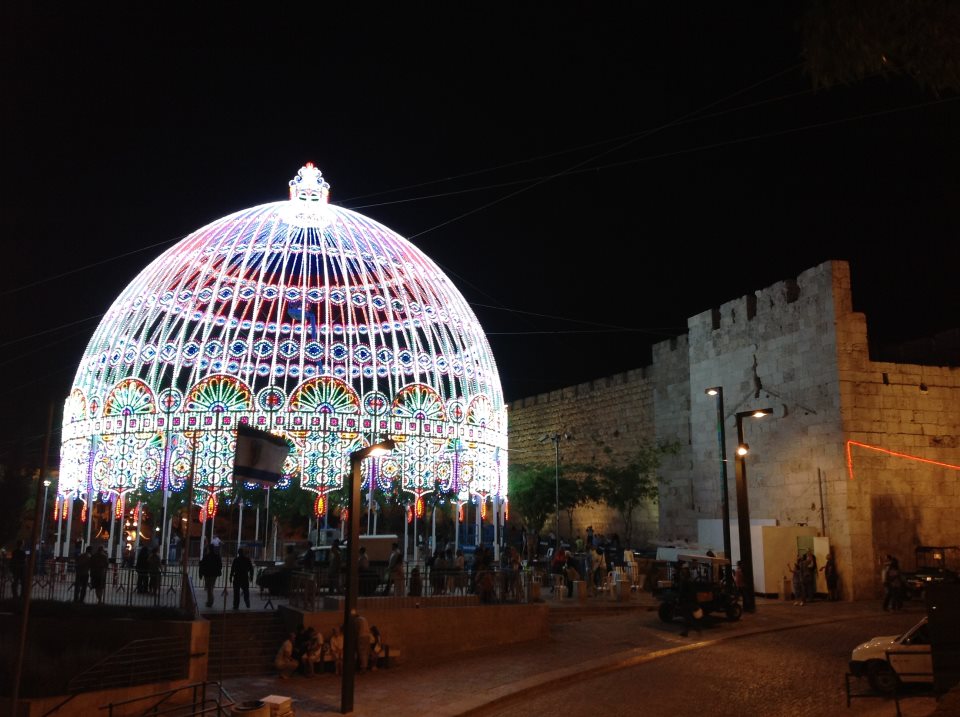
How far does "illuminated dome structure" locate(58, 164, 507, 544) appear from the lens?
55.4 ft

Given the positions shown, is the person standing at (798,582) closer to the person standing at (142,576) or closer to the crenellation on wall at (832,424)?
the crenellation on wall at (832,424)

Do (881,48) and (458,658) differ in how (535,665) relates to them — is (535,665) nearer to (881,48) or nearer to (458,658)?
(458,658)

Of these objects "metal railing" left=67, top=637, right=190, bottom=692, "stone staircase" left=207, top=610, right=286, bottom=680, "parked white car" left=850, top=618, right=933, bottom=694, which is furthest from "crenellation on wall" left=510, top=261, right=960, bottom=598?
"metal railing" left=67, top=637, right=190, bottom=692

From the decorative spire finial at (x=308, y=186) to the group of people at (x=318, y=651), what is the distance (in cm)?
1005

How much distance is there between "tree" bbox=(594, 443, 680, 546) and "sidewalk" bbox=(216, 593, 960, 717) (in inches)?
508

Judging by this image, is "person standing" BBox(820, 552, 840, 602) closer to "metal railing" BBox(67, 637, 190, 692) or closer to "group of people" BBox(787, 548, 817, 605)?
"group of people" BBox(787, 548, 817, 605)

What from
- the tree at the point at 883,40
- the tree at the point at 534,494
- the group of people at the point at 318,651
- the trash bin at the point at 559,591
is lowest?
the group of people at the point at 318,651

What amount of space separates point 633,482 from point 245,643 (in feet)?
64.1

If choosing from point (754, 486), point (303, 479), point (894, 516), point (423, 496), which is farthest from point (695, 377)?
point (303, 479)

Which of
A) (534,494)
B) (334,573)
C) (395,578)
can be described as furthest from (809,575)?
(534,494)

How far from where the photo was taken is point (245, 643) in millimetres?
14062

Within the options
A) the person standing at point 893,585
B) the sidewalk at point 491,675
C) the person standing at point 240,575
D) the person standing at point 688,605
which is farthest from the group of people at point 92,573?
the person standing at point 893,585

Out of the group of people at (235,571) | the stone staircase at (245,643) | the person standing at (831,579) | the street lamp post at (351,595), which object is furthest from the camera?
the person standing at (831,579)

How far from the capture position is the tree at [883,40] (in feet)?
22.3
